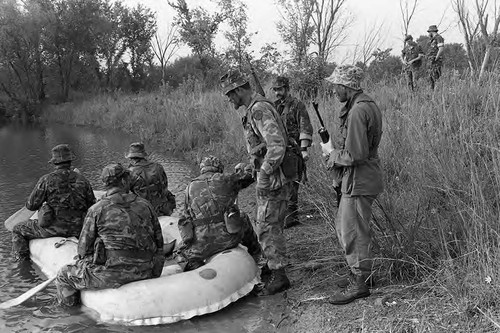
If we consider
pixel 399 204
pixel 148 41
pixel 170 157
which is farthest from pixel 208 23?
pixel 399 204

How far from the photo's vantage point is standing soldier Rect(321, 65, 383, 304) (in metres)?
3.51

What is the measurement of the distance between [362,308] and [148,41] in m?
37.7

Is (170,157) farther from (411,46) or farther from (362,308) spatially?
(362,308)

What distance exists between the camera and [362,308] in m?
3.65

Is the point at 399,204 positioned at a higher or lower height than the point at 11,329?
higher

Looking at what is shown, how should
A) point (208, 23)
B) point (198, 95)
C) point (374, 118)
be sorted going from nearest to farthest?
point (374, 118)
point (198, 95)
point (208, 23)

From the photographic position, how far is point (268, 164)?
4160 mm

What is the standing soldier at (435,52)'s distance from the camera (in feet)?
29.9

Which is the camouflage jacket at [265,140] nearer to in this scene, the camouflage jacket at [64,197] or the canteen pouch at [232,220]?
the canteen pouch at [232,220]

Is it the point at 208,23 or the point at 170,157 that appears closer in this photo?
the point at 170,157

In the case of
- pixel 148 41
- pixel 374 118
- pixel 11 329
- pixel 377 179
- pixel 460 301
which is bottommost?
pixel 11 329

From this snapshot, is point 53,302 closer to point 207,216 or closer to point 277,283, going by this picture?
point 207,216

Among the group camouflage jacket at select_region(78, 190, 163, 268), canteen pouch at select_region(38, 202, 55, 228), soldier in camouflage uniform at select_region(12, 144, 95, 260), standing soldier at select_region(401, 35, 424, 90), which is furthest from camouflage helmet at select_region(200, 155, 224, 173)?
standing soldier at select_region(401, 35, 424, 90)

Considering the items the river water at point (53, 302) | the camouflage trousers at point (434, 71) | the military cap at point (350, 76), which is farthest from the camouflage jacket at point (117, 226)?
the camouflage trousers at point (434, 71)
